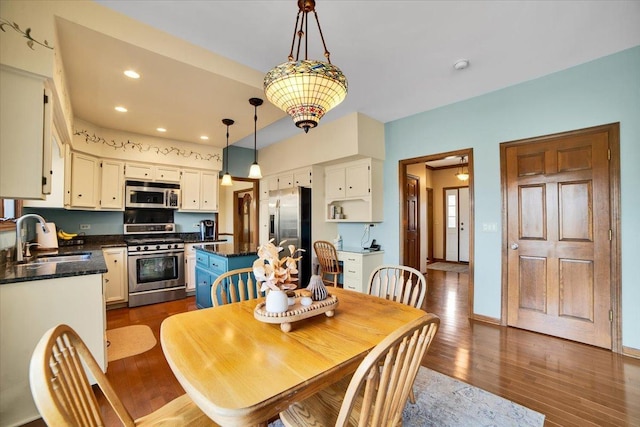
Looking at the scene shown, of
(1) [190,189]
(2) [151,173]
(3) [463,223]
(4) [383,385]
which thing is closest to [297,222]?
(1) [190,189]

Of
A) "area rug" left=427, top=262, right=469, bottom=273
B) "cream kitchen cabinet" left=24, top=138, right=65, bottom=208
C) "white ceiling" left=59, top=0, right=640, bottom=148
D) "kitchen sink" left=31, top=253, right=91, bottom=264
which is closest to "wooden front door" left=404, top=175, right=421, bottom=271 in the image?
"area rug" left=427, top=262, right=469, bottom=273

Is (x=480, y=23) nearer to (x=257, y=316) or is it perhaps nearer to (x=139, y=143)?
(x=257, y=316)

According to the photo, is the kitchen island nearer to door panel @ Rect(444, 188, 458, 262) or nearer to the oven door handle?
the oven door handle

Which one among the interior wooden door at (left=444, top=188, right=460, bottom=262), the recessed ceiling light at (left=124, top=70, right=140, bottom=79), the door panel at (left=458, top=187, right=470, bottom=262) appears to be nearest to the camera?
the recessed ceiling light at (left=124, top=70, right=140, bottom=79)

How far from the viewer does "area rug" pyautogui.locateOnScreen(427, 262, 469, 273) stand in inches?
257

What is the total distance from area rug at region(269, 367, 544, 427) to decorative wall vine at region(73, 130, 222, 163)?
4351 mm

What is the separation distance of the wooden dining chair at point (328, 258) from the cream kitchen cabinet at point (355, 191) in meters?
0.69

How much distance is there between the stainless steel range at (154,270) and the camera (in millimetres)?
3932

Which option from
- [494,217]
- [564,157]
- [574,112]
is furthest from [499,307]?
[574,112]

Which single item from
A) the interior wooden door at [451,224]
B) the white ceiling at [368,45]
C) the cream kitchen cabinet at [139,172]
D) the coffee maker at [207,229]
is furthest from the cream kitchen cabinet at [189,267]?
the interior wooden door at [451,224]

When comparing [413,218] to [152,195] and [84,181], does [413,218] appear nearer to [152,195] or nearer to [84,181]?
[152,195]

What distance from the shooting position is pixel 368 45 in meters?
2.47

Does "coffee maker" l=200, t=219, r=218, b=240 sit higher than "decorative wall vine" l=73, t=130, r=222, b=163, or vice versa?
"decorative wall vine" l=73, t=130, r=222, b=163

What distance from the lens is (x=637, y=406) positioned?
184 centimetres
